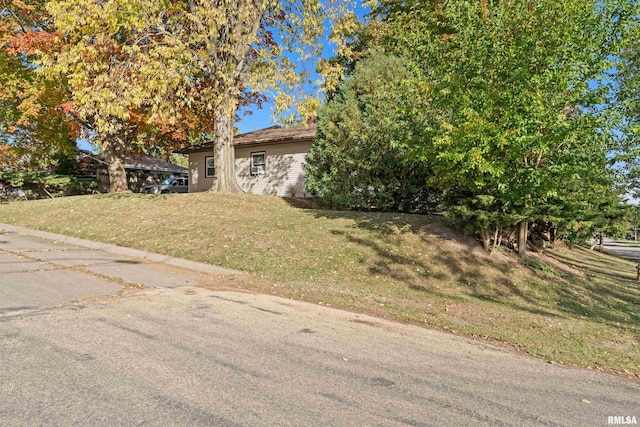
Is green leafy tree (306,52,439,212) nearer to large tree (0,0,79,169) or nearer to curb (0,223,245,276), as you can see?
curb (0,223,245,276)

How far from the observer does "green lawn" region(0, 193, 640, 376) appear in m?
5.38

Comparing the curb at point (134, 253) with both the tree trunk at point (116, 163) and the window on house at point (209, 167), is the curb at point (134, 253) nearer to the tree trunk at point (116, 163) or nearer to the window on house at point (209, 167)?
the tree trunk at point (116, 163)

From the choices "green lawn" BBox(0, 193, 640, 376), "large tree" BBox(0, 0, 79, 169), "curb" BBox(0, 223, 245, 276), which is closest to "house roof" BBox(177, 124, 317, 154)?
"green lawn" BBox(0, 193, 640, 376)

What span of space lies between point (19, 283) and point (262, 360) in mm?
4649

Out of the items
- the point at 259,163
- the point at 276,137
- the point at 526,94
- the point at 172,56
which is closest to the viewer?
the point at 526,94

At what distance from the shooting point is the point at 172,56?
12227 mm

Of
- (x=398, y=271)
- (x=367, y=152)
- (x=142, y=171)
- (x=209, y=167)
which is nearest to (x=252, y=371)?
(x=398, y=271)

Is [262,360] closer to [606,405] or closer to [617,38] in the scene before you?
A: [606,405]

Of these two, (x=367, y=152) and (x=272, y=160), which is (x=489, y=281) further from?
(x=272, y=160)

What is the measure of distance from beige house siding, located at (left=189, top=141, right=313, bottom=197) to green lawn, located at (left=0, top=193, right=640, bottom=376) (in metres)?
6.47

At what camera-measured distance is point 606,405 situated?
3.23m

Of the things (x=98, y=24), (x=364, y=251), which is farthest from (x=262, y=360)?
(x=98, y=24)

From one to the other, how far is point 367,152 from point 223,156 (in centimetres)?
637

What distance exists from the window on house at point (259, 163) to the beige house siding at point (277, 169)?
179 mm
